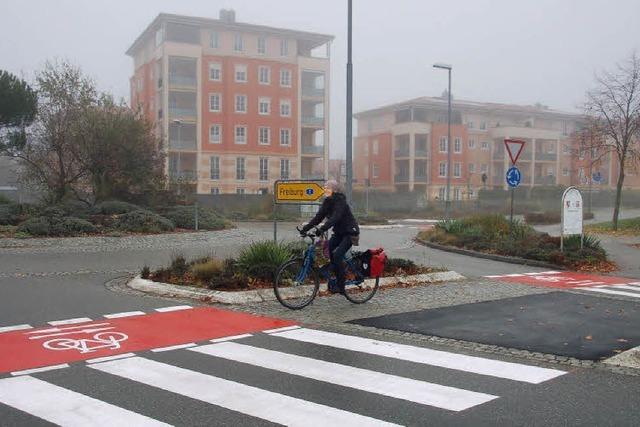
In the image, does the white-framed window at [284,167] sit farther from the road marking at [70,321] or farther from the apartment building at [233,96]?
the road marking at [70,321]

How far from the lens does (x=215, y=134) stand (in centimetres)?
6228

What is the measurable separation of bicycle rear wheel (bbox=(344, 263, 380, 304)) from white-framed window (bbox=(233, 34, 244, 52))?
56.7 meters

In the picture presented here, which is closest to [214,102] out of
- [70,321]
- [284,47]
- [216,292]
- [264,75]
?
[264,75]

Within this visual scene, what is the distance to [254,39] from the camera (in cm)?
6462

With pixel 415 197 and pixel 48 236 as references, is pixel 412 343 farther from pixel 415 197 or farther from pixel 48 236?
pixel 415 197

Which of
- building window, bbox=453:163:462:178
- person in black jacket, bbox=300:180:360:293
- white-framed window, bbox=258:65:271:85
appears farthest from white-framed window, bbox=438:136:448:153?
person in black jacket, bbox=300:180:360:293

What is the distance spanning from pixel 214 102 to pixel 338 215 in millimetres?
55074

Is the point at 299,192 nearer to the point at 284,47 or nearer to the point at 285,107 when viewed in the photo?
the point at 285,107

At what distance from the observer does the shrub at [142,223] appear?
21734 millimetres

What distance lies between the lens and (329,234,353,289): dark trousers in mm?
9383

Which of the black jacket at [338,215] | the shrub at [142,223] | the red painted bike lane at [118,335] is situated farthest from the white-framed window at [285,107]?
the red painted bike lane at [118,335]

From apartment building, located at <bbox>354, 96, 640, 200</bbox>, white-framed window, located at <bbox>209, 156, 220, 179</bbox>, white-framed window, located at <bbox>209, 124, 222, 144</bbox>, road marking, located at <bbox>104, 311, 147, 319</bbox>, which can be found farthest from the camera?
apartment building, located at <bbox>354, 96, 640, 200</bbox>

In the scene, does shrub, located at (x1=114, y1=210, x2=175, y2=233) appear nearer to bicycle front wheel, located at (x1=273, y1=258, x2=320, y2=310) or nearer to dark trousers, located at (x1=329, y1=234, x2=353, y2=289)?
bicycle front wheel, located at (x1=273, y1=258, x2=320, y2=310)

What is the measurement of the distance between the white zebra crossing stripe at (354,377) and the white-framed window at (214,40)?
59.1 meters
